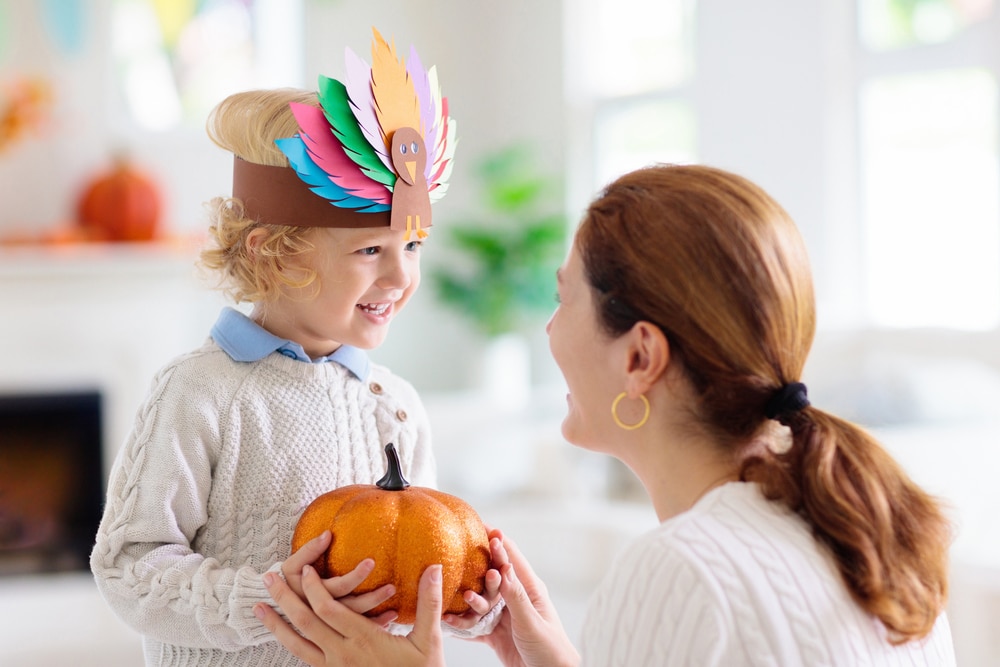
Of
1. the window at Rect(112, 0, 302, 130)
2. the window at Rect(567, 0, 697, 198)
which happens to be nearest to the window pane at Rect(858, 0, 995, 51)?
the window at Rect(567, 0, 697, 198)

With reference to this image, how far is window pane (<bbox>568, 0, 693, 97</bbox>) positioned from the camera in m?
5.60

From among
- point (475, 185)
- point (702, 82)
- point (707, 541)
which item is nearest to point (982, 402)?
point (702, 82)

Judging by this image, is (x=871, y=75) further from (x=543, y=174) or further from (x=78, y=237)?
(x=78, y=237)

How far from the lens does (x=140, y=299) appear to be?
15.4 ft

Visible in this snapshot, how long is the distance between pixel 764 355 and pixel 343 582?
0.55 meters

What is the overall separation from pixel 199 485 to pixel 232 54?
159 inches

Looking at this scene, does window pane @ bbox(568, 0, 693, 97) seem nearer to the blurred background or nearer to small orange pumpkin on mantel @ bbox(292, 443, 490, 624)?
the blurred background

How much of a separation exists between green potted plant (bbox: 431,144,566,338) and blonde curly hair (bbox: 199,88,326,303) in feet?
12.5

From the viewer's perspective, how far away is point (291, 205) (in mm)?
1464

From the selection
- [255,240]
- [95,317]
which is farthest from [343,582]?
[95,317]

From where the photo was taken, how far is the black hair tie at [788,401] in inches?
48.6

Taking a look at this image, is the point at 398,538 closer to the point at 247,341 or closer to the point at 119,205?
the point at 247,341

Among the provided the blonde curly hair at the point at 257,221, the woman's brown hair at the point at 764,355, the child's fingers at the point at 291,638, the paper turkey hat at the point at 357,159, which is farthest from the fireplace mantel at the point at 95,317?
the woman's brown hair at the point at 764,355

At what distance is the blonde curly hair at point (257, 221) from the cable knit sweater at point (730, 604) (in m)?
0.62
